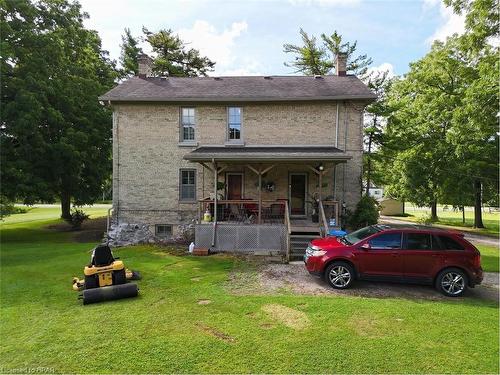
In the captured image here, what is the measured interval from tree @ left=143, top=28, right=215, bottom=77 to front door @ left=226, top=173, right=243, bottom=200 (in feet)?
70.5

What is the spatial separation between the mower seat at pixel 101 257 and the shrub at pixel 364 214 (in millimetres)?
11106

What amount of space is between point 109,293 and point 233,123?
34.9 feet

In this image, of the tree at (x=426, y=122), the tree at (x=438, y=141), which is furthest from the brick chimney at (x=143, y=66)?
the tree at (x=426, y=122)

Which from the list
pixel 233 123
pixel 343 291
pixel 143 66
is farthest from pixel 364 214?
pixel 143 66

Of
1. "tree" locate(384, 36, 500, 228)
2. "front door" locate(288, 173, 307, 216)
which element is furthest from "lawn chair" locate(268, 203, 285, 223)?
"tree" locate(384, 36, 500, 228)

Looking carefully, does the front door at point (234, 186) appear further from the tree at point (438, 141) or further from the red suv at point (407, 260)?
the tree at point (438, 141)

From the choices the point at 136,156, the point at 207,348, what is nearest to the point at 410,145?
the point at 136,156

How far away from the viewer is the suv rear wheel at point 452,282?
8008 mm

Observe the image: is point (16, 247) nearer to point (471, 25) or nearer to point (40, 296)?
point (40, 296)

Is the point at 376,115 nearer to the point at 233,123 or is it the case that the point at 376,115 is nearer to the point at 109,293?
the point at 233,123

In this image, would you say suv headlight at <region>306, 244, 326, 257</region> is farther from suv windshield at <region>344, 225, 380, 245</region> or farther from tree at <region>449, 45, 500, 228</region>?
tree at <region>449, 45, 500, 228</region>

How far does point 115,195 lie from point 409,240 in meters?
13.8

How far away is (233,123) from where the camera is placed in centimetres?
1569

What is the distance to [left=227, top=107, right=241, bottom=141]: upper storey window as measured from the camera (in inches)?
615
